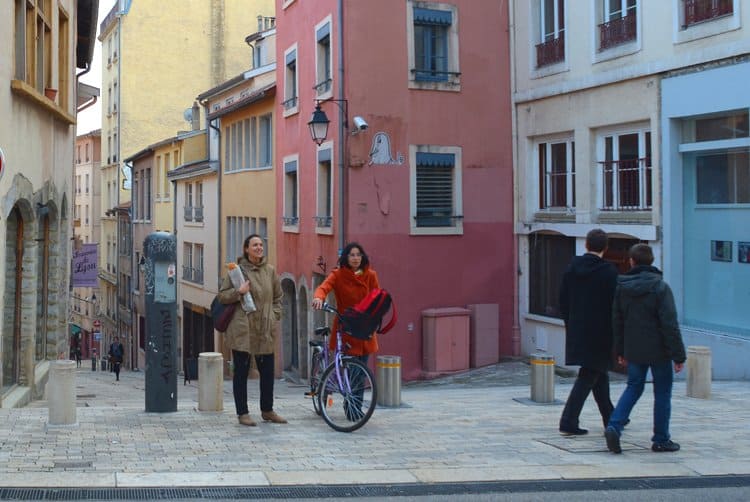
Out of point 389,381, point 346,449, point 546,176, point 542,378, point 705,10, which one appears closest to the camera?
point 346,449

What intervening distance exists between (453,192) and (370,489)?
16462mm

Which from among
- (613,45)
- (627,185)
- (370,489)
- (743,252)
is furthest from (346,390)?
(613,45)

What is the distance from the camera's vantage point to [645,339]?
8.17 metres

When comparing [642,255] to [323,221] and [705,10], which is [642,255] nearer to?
[705,10]

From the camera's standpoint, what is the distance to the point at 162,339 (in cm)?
1035

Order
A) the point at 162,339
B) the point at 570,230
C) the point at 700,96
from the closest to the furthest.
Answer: the point at 162,339, the point at 700,96, the point at 570,230

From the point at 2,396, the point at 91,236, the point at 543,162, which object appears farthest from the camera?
the point at 91,236

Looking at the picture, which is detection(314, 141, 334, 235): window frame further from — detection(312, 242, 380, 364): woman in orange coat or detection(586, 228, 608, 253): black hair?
detection(586, 228, 608, 253): black hair

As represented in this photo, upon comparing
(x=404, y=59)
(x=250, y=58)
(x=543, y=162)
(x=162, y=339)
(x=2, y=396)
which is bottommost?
(x=2, y=396)

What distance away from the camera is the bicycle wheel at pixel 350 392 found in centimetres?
937

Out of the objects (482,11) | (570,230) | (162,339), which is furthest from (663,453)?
(482,11)

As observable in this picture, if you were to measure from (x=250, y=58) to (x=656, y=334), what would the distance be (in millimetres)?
46068

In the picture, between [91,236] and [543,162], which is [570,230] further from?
[91,236]

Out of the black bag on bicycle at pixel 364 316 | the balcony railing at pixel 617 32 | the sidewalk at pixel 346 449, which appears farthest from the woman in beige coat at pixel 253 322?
the balcony railing at pixel 617 32
